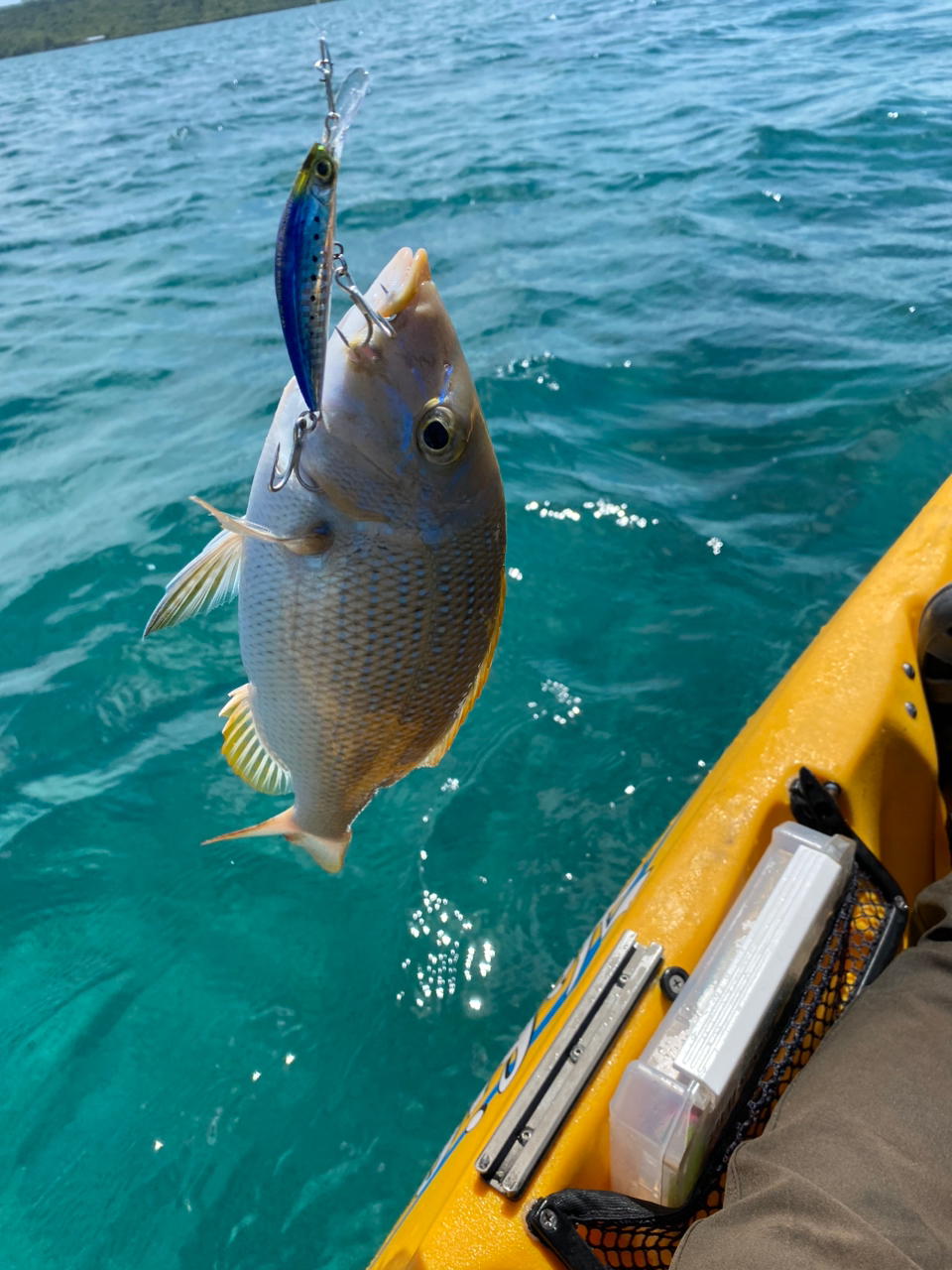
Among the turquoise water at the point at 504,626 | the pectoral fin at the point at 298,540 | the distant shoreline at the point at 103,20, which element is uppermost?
the distant shoreline at the point at 103,20

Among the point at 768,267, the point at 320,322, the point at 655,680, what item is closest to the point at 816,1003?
the point at 320,322

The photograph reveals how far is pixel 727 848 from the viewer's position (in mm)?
2400

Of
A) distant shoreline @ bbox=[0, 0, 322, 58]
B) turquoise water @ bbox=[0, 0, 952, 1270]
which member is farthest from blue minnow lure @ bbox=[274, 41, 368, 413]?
distant shoreline @ bbox=[0, 0, 322, 58]

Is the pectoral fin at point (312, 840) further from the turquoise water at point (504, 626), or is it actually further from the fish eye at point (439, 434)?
the turquoise water at point (504, 626)

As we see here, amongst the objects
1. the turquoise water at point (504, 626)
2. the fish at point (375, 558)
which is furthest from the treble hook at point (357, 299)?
the turquoise water at point (504, 626)

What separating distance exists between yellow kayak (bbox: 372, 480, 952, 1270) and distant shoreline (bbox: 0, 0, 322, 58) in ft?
160

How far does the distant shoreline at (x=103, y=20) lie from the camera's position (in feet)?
140

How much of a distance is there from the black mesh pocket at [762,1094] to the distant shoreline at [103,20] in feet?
163

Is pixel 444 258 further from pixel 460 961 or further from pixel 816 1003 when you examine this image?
pixel 816 1003

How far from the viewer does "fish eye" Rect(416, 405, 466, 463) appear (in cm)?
121

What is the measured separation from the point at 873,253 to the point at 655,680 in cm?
539

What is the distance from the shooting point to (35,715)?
13.1ft

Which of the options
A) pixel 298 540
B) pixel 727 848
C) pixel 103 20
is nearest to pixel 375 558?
pixel 298 540

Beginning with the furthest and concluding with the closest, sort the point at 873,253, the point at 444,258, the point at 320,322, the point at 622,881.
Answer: the point at 444,258, the point at 873,253, the point at 622,881, the point at 320,322
